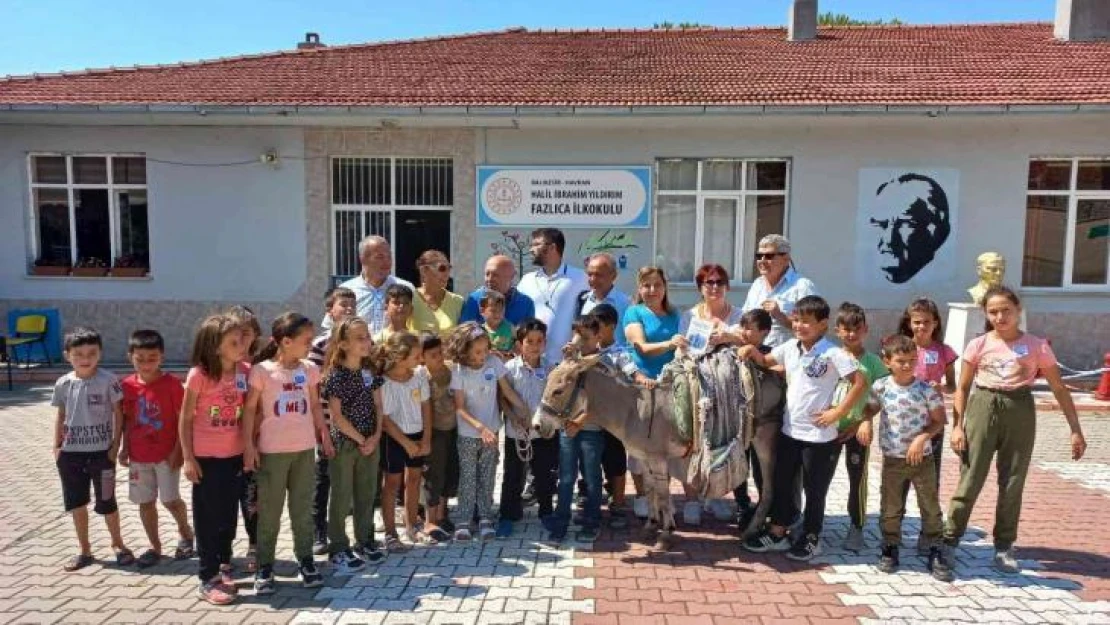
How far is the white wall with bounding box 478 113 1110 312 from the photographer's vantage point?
9828 mm

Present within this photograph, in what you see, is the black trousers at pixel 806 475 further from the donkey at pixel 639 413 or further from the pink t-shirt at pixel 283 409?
the pink t-shirt at pixel 283 409

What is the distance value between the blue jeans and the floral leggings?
1.51 ft

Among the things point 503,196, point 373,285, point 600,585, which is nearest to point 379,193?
point 503,196

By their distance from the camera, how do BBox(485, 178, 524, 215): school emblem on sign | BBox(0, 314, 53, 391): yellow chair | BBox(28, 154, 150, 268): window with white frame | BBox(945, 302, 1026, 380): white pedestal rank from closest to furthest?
1. BBox(945, 302, 1026, 380): white pedestal
2. BBox(0, 314, 53, 391): yellow chair
3. BBox(485, 178, 524, 215): school emblem on sign
4. BBox(28, 154, 150, 268): window with white frame

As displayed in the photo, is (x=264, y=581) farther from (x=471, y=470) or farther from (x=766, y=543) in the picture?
(x=766, y=543)

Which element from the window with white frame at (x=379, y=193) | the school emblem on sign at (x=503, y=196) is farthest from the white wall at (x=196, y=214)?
the school emblem on sign at (x=503, y=196)

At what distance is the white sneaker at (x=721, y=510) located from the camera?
4.67m

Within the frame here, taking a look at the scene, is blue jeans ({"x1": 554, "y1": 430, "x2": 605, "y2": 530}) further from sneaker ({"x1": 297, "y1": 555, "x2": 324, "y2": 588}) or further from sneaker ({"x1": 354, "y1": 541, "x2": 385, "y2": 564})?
sneaker ({"x1": 297, "y1": 555, "x2": 324, "y2": 588})

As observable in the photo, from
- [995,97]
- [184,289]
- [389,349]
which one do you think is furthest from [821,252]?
[184,289]

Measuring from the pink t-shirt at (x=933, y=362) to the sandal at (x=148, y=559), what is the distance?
4.55 metres

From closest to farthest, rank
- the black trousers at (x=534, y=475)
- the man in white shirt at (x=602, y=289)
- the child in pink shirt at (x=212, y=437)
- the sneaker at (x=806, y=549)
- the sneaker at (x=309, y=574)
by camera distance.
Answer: the child in pink shirt at (x=212, y=437)
the sneaker at (x=309, y=574)
the sneaker at (x=806, y=549)
the black trousers at (x=534, y=475)
the man in white shirt at (x=602, y=289)

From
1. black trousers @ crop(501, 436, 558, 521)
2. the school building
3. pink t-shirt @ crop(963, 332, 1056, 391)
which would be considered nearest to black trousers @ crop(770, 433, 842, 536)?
pink t-shirt @ crop(963, 332, 1056, 391)

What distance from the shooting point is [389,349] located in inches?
158

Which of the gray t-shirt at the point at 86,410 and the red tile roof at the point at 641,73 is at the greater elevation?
the red tile roof at the point at 641,73
